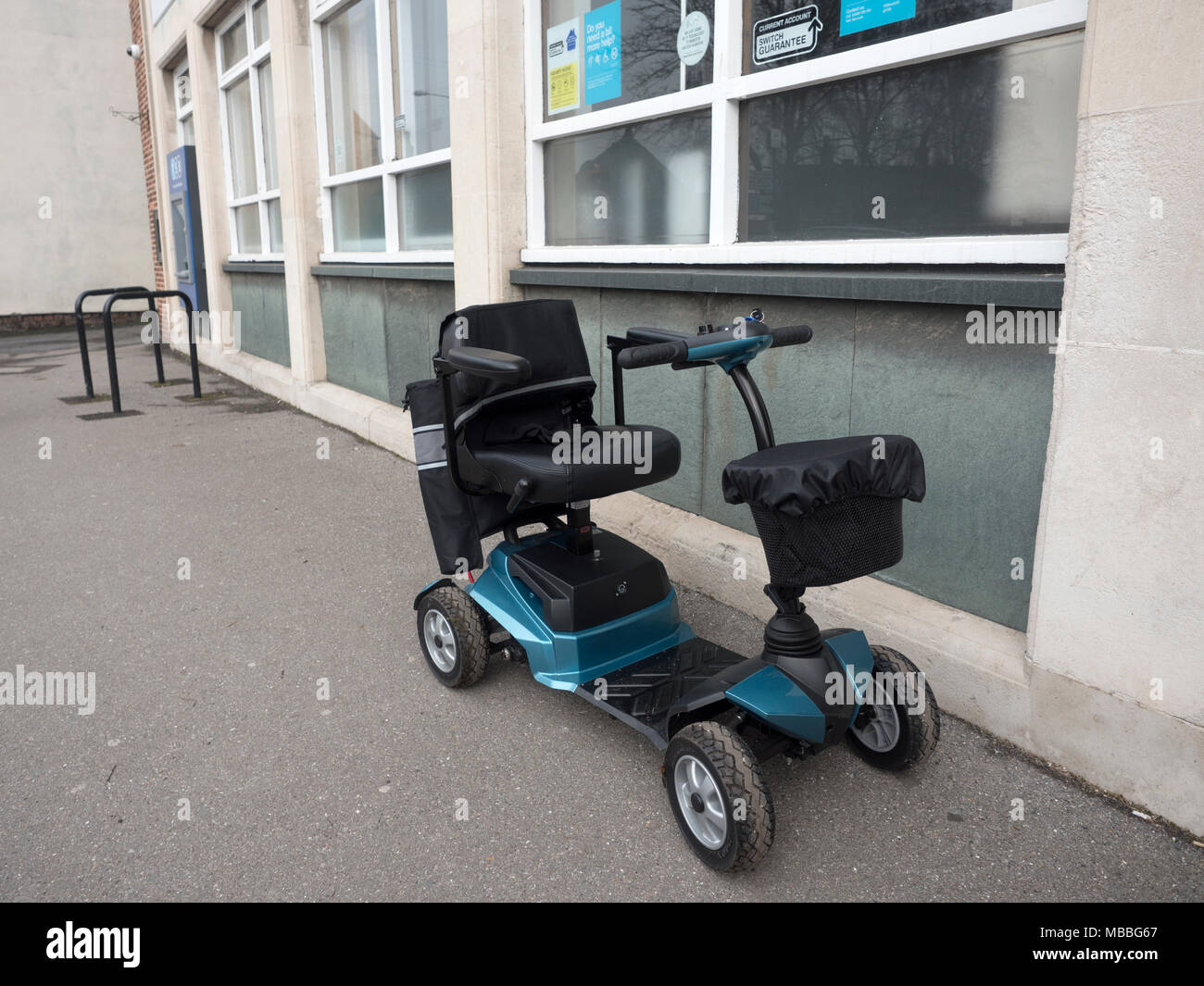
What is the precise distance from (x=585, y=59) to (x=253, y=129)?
7282mm

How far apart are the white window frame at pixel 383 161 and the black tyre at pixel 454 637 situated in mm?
3663

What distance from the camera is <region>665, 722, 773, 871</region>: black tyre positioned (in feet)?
7.75

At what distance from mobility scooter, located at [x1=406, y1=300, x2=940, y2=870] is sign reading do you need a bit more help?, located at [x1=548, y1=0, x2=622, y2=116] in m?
2.30

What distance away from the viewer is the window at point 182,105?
13477 mm

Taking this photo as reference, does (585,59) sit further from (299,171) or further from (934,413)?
(299,171)

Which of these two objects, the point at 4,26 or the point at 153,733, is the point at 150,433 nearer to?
the point at 153,733

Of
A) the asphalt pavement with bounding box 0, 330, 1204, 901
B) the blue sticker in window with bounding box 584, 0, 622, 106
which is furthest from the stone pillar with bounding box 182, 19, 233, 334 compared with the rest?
the blue sticker in window with bounding box 584, 0, 622, 106

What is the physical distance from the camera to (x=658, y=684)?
2979 mm

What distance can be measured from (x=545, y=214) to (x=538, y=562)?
3.22 m

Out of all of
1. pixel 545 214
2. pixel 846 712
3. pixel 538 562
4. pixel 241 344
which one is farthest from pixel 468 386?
Result: pixel 241 344

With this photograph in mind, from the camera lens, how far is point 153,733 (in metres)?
3.29

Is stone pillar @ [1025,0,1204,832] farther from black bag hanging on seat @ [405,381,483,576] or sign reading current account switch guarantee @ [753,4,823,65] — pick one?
black bag hanging on seat @ [405,381,483,576]

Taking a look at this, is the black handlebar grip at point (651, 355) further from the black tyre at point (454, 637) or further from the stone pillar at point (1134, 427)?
the black tyre at point (454, 637)

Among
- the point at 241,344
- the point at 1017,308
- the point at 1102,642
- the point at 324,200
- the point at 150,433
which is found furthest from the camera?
the point at 241,344
